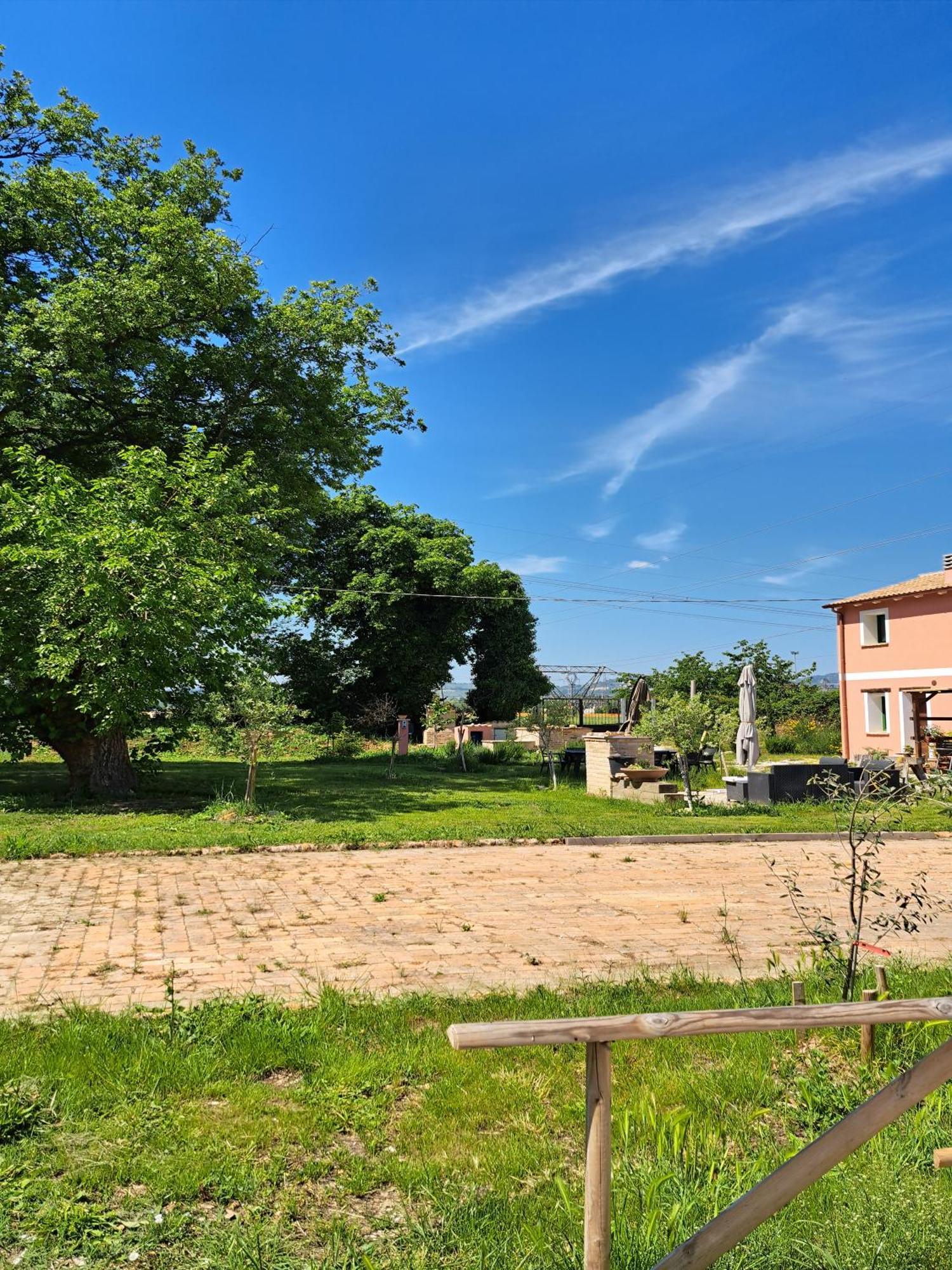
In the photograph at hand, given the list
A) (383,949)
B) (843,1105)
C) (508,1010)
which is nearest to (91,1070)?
(508,1010)

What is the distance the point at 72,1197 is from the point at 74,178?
21021 millimetres

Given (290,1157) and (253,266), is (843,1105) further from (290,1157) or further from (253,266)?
(253,266)

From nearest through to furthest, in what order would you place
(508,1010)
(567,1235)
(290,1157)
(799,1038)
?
(567,1235) < (290,1157) < (799,1038) < (508,1010)

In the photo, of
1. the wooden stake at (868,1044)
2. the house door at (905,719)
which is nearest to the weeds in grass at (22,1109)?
the wooden stake at (868,1044)

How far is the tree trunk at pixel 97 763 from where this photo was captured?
52.4 ft

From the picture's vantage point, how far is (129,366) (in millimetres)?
18391

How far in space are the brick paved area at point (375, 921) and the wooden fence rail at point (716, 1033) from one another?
3299 millimetres

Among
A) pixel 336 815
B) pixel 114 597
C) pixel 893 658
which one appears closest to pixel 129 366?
pixel 114 597

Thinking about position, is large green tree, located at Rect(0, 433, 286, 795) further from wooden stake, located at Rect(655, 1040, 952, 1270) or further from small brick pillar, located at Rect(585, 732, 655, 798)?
wooden stake, located at Rect(655, 1040, 952, 1270)

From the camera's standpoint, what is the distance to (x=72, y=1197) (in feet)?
9.59

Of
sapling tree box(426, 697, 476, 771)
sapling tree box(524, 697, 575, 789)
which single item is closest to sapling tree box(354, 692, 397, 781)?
sapling tree box(426, 697, 476, 771)

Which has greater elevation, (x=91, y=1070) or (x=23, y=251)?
(x=23, y=251)

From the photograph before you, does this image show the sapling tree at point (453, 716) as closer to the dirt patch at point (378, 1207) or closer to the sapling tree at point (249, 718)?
the sapling tree at point (249, 718)

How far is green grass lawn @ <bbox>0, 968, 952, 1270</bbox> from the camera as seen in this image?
8.77 ft
